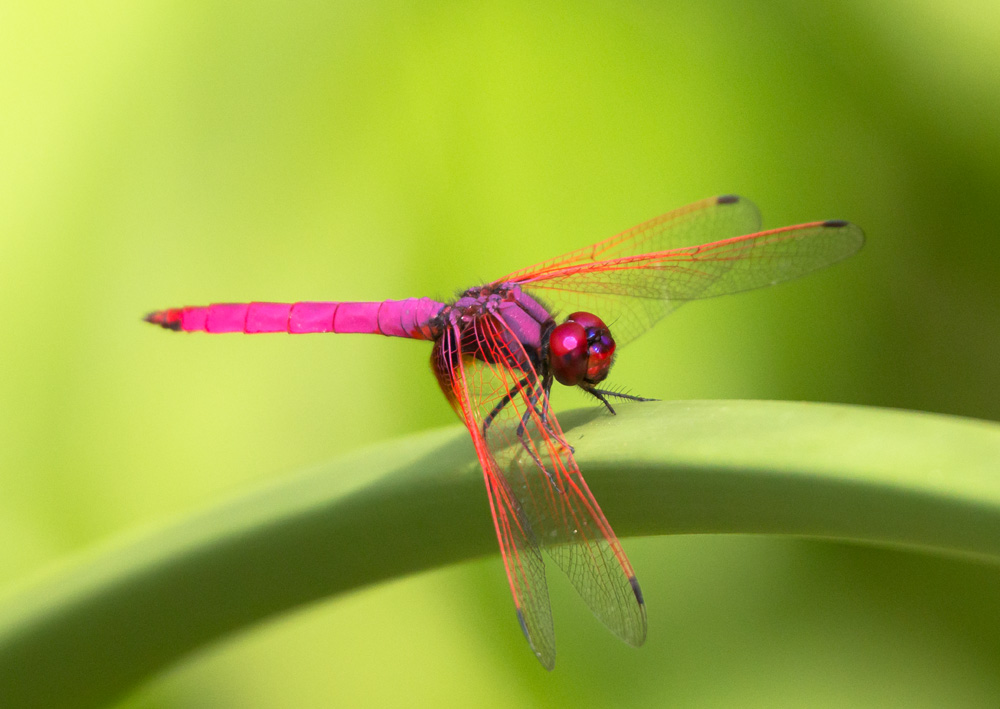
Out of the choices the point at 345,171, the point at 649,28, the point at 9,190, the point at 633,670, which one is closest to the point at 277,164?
the point at 345,171

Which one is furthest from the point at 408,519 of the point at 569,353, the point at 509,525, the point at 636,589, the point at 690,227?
the point at 690,227

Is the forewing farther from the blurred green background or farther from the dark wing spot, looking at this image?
the blurred green background

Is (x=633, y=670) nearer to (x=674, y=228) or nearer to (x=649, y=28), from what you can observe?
(x=674, y=228)

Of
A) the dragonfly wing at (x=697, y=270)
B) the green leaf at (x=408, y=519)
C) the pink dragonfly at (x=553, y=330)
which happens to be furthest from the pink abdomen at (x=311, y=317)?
the green leaf at (x=408, y=519)

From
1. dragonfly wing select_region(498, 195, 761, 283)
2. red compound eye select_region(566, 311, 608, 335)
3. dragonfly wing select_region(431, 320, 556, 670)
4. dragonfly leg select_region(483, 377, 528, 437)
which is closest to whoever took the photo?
dragonfly wing select_region(431, 320, 556, 670)

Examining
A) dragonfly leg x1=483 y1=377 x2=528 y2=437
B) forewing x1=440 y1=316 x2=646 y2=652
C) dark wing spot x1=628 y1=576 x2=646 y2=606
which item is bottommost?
dark wing spot x1=628 y1=576 x2=646 y2=606

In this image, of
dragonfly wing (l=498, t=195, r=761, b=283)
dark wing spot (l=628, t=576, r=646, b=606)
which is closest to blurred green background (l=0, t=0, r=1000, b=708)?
dragonfly wing (l=498, t=195, r=761, b=283)
